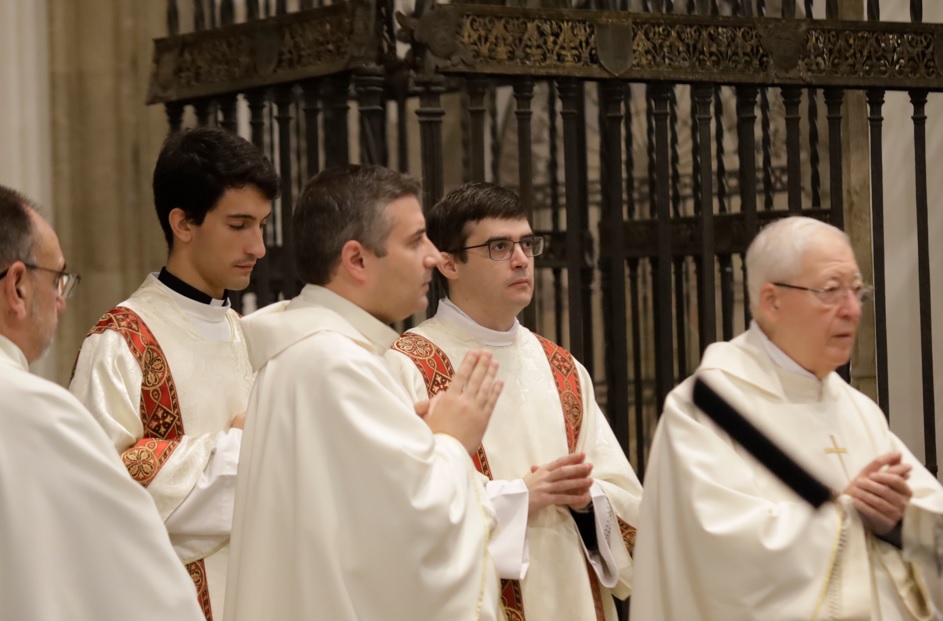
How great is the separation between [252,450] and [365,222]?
0.60m

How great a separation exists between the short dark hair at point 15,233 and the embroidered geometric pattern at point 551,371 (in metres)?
1.55

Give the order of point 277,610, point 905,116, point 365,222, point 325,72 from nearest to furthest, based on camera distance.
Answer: point 277,610 < point 365,222 < point 325,72 < point 905,116

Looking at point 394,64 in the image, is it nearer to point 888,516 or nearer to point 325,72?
point 325,72

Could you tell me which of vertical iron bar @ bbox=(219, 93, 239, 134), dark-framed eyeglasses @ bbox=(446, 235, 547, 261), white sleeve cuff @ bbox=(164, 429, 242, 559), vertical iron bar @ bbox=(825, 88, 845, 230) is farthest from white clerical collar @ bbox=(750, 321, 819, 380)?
vertical iron bar @ bbox=(219, 93, 239, 134)

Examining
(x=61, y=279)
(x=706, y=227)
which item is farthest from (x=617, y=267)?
(x=61, y=279)

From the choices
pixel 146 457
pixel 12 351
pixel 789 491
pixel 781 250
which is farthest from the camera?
pixel 146 457

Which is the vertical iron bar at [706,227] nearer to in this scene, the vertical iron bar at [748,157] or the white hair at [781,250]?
the vertical iron bar at [748,157]

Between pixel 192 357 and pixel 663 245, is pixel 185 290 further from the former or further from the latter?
pixel 663 245

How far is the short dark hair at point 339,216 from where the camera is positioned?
3.46m

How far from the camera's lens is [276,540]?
10.7 feet

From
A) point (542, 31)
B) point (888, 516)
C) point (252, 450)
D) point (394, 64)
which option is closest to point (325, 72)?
point (394, 64)

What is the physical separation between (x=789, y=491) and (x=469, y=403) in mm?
844

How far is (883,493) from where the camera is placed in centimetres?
345

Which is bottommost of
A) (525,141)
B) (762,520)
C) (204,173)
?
(762,520)
